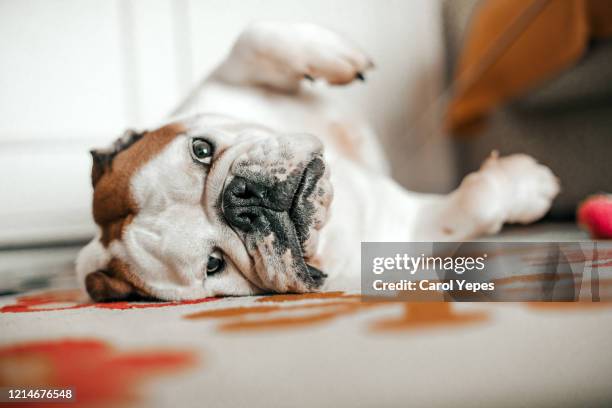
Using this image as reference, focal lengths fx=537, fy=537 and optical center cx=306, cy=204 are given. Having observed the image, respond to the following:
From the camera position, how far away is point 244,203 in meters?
1.02

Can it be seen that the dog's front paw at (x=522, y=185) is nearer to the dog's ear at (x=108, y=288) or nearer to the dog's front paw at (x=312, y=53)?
the dog's front paw at (x=312, y=53)

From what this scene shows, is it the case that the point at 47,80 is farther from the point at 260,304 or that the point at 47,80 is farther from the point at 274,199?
the point at 260,304

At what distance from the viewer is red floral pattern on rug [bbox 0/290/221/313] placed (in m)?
0.97

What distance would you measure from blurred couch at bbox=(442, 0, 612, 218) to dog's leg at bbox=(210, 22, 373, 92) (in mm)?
874

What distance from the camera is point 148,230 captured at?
1053 millimetres

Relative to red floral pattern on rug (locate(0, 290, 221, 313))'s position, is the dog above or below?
above

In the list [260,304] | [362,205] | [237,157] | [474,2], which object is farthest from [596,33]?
[260,304]

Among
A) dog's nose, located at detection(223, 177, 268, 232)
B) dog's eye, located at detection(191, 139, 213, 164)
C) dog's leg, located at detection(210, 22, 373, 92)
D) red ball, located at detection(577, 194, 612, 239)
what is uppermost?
dog's leg, located at detection(210, 22, 373, 92)

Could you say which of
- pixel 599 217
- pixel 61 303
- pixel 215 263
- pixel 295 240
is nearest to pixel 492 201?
pixel 599 217

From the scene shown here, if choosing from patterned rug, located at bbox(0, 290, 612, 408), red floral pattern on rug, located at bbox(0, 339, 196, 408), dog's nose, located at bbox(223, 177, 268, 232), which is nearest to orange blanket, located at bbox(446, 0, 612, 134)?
dog's nose, located at bbox(223, 177, 268, 232)

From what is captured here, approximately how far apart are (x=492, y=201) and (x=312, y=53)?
2.04ft

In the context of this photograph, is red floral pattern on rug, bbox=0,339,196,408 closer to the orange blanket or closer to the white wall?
the orange blanket

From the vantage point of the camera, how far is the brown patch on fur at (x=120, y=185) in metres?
1.09

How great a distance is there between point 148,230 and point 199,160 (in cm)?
18
